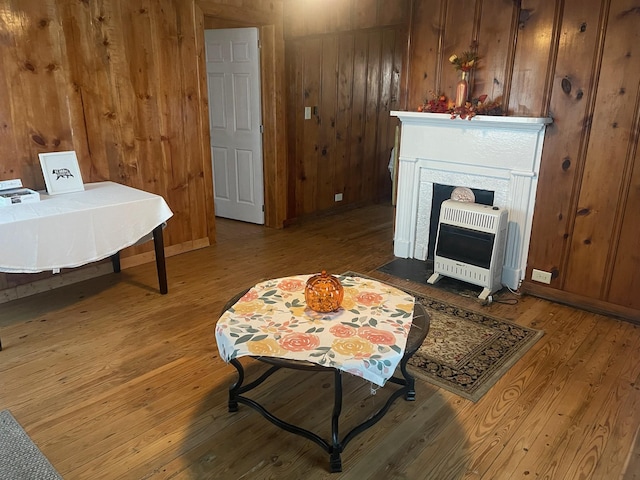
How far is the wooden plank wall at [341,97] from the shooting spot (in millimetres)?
4645

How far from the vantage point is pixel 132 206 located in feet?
10.3

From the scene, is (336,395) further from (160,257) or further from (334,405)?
(160,257)

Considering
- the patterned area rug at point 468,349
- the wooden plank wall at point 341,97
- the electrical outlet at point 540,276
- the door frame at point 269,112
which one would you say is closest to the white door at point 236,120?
the door frame at point 269,112

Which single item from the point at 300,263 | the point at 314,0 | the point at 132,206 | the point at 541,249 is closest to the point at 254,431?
the point at 132,206

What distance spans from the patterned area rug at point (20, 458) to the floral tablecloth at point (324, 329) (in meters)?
0.83

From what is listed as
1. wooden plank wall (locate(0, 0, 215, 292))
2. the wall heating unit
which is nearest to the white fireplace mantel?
the wall heating unit

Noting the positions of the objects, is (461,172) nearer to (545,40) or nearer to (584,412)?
(545,40)

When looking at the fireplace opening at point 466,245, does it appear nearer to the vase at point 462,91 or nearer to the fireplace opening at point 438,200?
the fireplace opening at point 438,200

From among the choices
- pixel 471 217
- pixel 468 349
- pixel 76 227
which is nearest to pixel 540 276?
pixel 471 217

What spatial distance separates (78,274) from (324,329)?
2.63 m

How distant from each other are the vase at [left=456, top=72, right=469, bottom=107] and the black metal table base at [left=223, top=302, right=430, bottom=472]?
200 cm

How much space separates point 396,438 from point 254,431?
2.06 feet

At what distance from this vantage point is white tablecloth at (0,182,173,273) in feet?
8.74

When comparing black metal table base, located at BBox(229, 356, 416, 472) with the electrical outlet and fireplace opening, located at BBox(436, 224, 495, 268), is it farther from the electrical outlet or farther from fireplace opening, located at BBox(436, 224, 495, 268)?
the electrical outlet
